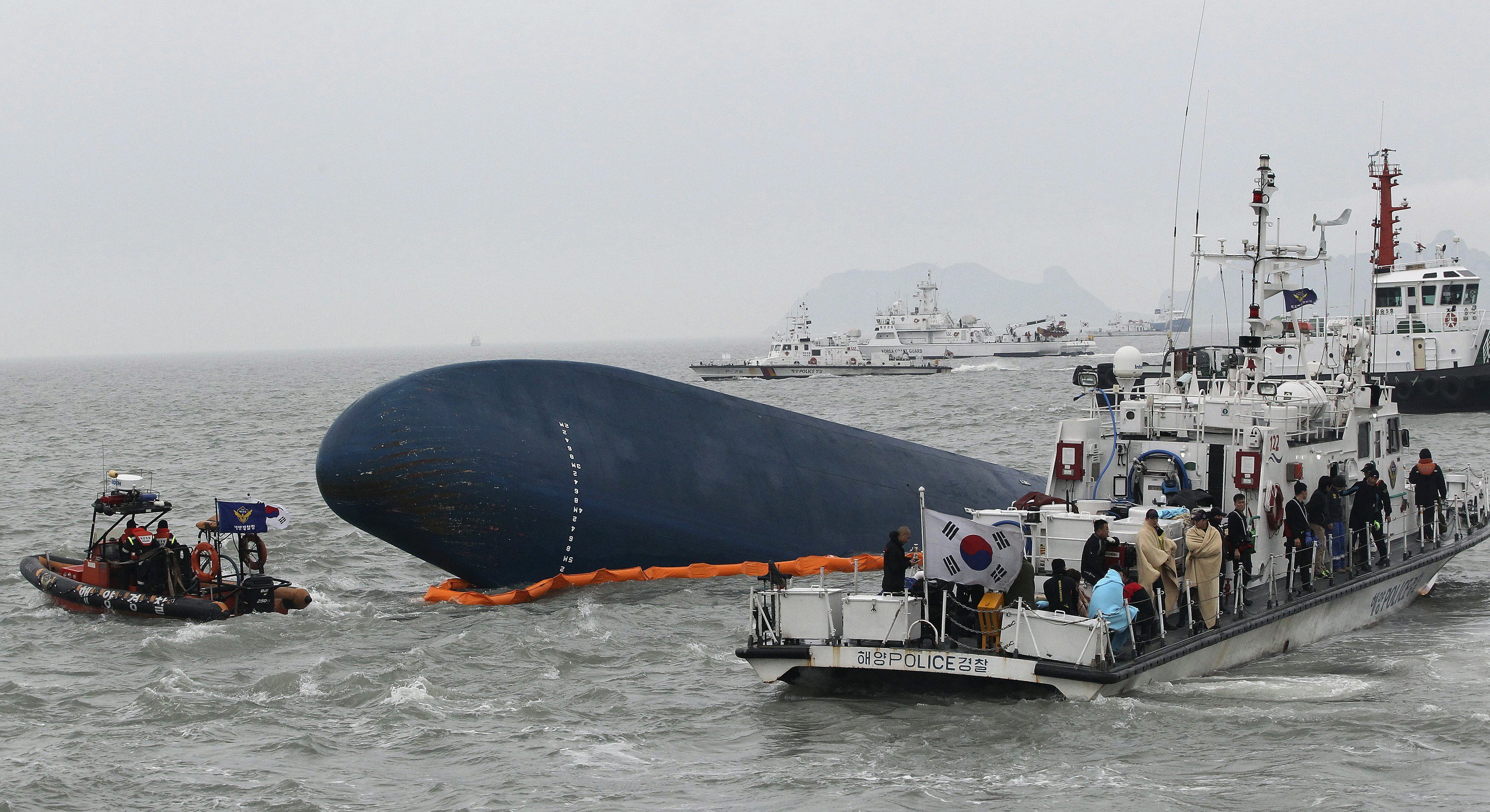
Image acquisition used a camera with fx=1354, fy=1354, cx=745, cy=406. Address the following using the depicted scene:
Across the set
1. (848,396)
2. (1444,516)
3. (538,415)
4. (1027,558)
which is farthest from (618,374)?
(848,396)

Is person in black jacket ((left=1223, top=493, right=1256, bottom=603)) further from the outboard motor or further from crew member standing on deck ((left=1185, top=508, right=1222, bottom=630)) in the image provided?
the outboard motor

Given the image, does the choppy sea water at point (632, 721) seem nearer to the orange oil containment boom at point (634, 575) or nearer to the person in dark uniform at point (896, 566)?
the orange oil containment boom at point (634, 575)

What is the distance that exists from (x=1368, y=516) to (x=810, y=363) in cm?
8801

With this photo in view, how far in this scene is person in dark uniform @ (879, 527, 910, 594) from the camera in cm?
1376

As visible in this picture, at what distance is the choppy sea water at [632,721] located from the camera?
38.9 feet

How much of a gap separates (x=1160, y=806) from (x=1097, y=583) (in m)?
2.68

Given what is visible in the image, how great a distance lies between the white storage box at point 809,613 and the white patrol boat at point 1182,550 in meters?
0.01

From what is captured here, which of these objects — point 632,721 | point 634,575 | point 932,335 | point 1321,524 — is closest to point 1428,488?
point 1321,524

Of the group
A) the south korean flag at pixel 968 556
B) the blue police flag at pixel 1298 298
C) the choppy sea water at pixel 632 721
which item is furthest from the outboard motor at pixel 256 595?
the blue police flag at pixel 1298 298

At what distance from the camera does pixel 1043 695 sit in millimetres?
13219

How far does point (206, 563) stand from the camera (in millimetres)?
20062

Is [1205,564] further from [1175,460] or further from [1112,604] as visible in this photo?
[1175,460]

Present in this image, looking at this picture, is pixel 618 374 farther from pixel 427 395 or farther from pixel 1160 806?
pixel 1160 806

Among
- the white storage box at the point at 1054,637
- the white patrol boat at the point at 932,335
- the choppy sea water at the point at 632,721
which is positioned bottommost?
the choppy sea water at the point at 632,721
